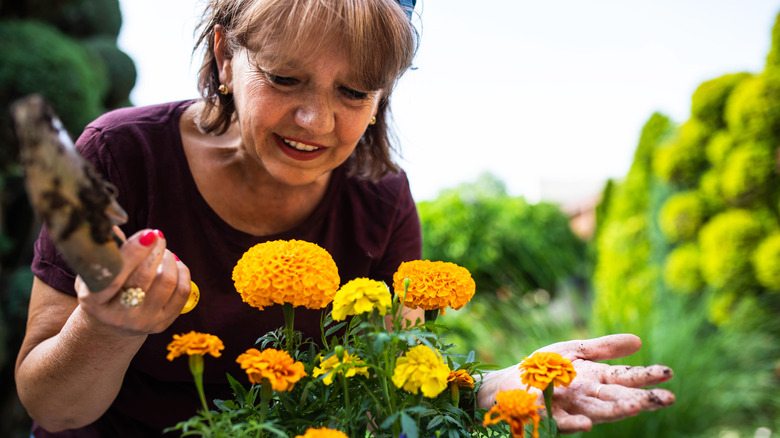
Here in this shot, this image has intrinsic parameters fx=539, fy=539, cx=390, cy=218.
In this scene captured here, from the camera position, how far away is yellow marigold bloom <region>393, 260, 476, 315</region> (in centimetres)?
78

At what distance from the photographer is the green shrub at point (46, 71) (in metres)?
2.65

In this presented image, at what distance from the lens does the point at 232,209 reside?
51.4 inches

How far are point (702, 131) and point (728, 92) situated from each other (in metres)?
0.31

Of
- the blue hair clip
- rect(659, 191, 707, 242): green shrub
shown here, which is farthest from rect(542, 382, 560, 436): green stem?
rect(659, 191, 707, 242): green shrub

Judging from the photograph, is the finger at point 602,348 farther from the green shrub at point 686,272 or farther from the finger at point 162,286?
the green shrub at point 686,272

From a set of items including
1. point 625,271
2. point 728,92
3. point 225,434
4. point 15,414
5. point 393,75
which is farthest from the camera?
point 625,271

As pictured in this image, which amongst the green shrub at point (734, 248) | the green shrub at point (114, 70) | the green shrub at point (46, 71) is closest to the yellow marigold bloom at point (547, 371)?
the green shrub at point (46, 71)

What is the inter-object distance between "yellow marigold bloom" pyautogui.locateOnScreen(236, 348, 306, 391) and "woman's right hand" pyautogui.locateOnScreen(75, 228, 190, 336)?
6.1 inches

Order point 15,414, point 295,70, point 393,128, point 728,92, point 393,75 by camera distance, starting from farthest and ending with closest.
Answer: point 728,92 < point 15,414 < point 393,128 < point 393,75 < point 295,70

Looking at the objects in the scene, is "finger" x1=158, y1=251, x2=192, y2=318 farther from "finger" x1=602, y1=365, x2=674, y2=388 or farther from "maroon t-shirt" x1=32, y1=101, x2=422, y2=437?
"finger" x1=602, y1=365, x2=674, y2=388

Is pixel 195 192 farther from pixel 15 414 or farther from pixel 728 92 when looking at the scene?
pixel 728 92

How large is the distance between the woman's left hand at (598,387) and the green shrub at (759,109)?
10.5ft

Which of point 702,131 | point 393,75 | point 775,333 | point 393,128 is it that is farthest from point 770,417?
point 393,75

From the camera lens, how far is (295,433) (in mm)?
722
